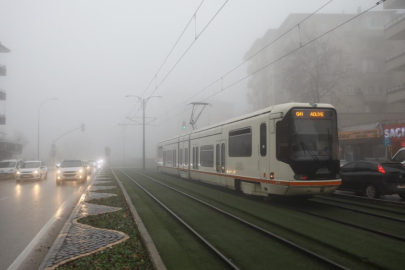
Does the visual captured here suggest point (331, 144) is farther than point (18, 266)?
Yes

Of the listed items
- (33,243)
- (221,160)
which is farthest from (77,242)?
(221,160)

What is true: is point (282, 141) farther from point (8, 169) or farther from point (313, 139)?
point (8, 169)

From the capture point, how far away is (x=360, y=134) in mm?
35156

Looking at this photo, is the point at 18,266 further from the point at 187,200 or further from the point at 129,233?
the point at 187,200

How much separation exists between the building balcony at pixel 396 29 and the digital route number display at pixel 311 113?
3300 centimetres

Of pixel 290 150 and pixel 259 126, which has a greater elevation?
pixel 259 126

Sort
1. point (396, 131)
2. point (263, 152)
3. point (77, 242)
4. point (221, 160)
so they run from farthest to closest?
point (396, 131), point (221, 160), point (263, 152), point (77, 242)

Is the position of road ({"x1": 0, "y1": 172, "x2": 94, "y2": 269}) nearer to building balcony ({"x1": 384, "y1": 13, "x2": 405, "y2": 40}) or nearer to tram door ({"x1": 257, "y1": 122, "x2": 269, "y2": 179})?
tram door ({"x1": 257, "y1": 122, "x2": 269, "y2": 179})

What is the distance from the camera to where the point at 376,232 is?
7980mm

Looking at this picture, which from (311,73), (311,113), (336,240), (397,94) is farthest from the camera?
(397,94)

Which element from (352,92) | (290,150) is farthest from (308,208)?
(352,92)

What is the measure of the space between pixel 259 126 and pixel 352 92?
49.4 metres

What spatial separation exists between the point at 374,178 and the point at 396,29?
32.6m

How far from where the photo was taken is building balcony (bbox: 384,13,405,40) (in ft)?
128
